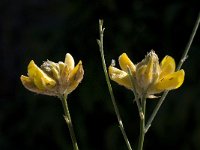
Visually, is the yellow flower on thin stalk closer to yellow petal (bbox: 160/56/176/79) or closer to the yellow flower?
the yellow flower

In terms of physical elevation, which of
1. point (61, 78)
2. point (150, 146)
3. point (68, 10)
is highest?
point (68, 10)

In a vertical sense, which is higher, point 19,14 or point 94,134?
point 19,14

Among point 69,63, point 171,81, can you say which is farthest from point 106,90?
point 171,81

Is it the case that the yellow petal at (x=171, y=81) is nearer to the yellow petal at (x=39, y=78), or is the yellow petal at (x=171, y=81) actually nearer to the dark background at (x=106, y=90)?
the yellow petal at (x=39, y=78)

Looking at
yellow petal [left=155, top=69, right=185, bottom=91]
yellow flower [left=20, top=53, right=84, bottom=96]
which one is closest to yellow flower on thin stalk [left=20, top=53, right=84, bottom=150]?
yellow flower [left=20, top=53, right=84, bottom=96]

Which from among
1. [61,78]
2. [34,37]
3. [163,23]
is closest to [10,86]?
[34,37]

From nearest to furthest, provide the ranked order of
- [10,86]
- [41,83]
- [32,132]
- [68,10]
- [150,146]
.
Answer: [41,83] < [150,146] < [32,132] < [68,10] < [10,86]

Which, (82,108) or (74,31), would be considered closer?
(82,108)

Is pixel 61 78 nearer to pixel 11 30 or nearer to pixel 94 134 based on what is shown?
pixel 94 134
